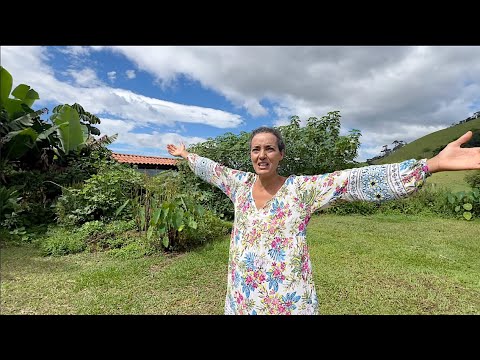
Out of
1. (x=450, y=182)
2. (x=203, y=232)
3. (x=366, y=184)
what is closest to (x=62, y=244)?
(x=203, y=232)

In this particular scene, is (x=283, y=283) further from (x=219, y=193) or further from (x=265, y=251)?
(x=219, y=193)

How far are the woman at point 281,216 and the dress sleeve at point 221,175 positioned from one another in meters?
A: 0.07

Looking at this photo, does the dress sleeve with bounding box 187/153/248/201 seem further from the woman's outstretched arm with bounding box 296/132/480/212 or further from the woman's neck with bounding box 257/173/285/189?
the woman's outstretched arm with bounding box 296/132/480/212

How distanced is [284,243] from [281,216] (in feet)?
→ 0.32

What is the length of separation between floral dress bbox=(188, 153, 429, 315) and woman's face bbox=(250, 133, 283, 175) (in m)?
0.09

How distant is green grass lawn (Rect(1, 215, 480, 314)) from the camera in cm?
279

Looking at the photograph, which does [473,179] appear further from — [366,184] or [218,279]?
[366,184]

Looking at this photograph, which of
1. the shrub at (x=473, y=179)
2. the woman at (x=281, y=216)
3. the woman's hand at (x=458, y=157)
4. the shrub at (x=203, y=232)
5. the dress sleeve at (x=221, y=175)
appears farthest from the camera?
the shrub at (x=473, y=179)

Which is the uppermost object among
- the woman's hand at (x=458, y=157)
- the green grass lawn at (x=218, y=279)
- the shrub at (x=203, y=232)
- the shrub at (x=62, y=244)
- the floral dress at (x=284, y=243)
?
the woman's hand at (x=458, y=157)

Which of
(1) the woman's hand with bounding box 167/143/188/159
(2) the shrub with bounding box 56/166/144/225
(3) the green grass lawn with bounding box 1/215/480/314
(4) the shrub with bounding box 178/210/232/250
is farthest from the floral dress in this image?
(2) the shrub with bounding box 56/166/144/225

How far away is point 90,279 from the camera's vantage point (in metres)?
3.38

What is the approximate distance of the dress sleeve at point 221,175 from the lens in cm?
138

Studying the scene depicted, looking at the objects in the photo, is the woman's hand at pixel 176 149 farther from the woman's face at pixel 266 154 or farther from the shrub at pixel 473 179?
the shrub at pixel 473 179

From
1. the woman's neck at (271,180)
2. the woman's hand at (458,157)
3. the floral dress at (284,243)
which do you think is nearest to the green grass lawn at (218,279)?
the floral dress at (284,243)
